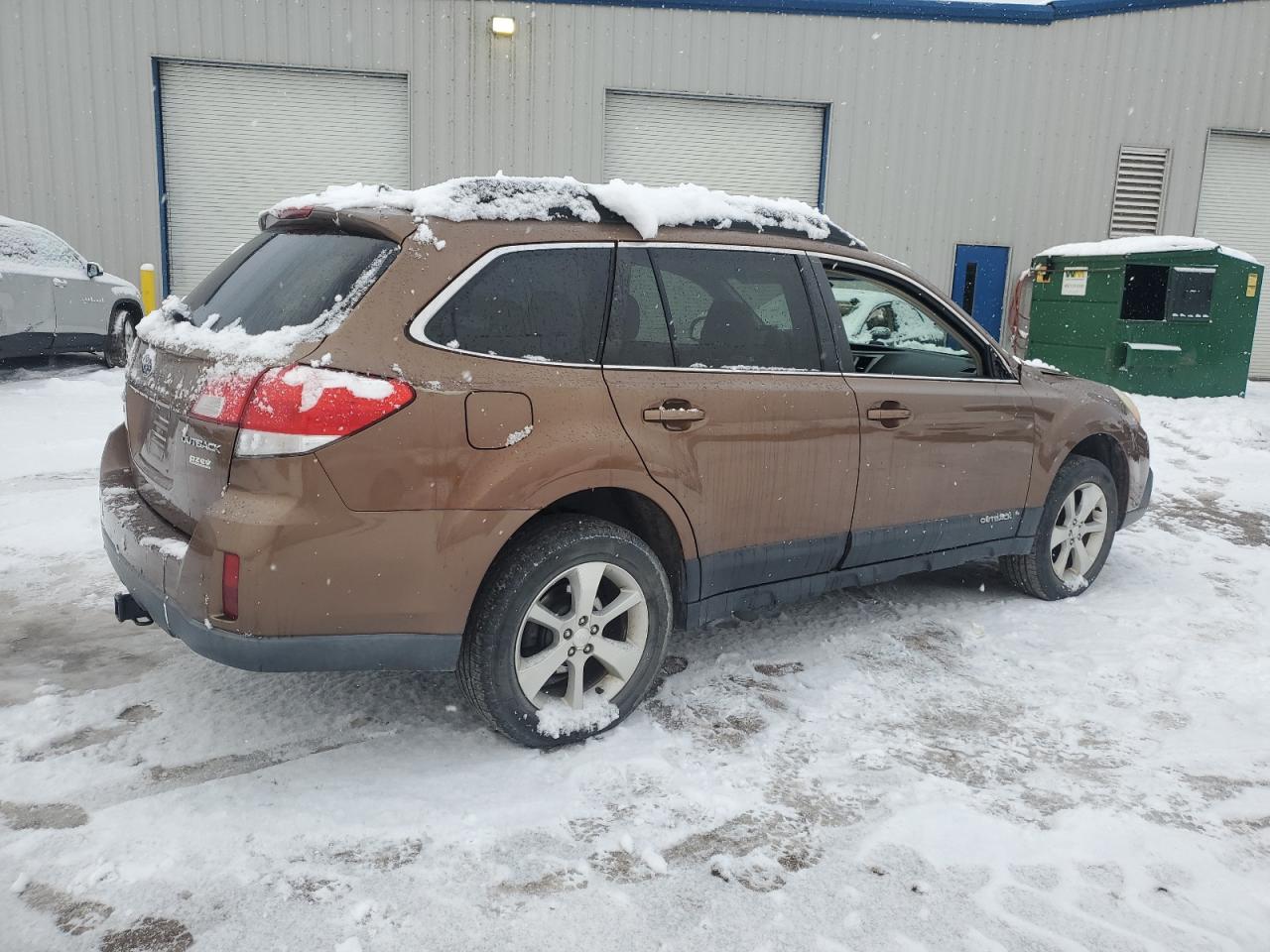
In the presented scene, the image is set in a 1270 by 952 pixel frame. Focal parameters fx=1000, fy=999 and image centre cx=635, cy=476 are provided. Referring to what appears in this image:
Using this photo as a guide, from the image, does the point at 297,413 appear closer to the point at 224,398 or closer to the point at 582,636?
the point at 224,398

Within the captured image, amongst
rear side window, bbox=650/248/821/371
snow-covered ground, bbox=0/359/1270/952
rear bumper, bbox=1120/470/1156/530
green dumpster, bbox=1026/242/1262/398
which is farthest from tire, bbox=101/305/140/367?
green dumpster, bbox=1026/242/1262/398

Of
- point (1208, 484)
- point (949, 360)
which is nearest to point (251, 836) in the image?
point (949, 360)

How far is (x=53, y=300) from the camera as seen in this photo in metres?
10.3

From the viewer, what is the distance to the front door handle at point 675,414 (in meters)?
3.19

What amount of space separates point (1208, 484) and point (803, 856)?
21.7 feet

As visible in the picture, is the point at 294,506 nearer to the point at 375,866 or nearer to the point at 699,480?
the point at 375,866

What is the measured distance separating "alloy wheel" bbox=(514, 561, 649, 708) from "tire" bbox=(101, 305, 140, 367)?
977 cm

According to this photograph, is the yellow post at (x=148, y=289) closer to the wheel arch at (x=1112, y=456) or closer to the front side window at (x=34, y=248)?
the front side window at (x=34, y=248)

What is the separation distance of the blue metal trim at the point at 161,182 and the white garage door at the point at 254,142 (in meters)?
0.07

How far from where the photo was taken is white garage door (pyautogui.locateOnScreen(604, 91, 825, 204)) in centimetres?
1428

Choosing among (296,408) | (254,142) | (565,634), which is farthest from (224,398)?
(254,142)

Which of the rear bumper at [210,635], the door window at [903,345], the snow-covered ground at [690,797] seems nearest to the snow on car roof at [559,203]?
the door window at [903,345]

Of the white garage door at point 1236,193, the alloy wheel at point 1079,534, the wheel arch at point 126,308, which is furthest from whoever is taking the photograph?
the white garage door at point 1236,193

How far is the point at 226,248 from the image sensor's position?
13.9 metres
